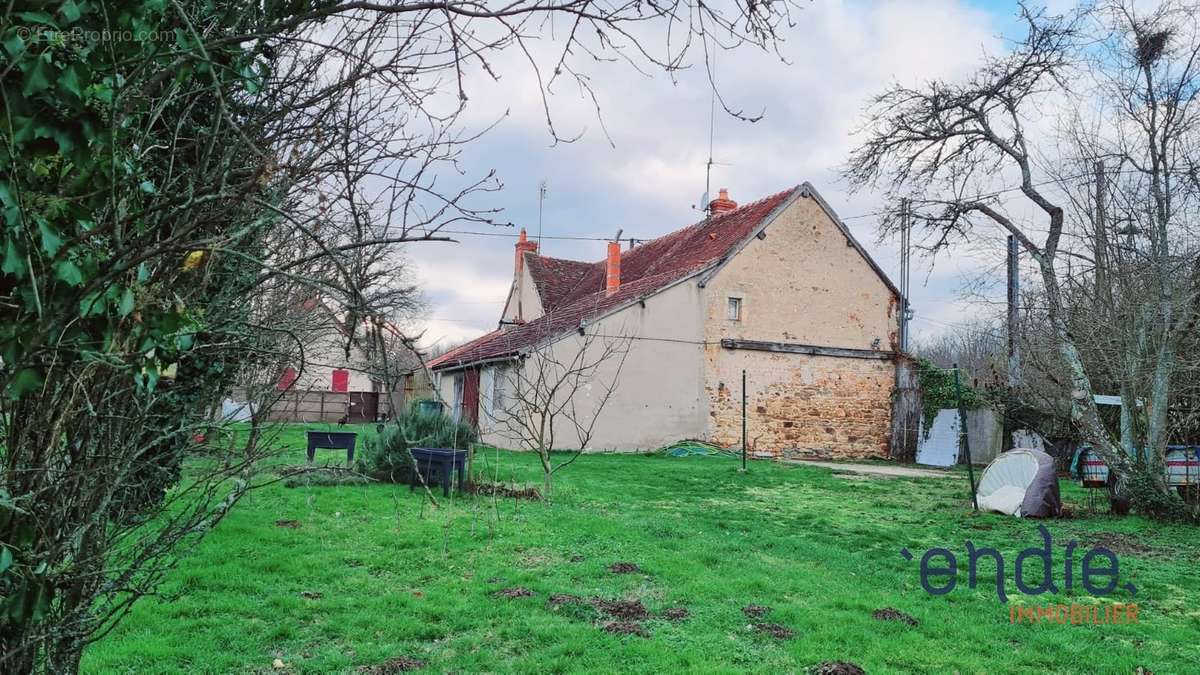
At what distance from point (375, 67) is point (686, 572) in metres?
5.13

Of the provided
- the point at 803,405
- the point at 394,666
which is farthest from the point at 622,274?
the point at 394,666

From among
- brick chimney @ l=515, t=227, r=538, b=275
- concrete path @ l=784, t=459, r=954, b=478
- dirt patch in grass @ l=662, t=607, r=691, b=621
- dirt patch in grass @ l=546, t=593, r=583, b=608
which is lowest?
dirt patch in grass @ l=662, t=607, r=691, b=621

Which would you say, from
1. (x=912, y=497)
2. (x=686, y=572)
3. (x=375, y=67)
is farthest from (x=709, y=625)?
(x=912, y=497)

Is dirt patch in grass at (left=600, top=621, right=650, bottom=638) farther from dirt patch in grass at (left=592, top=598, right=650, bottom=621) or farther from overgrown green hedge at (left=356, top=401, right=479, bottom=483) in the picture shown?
overgrown green hedge at (left=356, top=401, right=479, bottom=483)

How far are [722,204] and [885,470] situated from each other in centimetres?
1129

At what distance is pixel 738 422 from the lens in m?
21.2

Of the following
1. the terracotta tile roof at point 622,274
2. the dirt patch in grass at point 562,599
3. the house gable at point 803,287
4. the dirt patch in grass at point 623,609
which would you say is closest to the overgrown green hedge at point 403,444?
the terracotta tile roof at point 622,274

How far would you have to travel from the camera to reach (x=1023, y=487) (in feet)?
34.3

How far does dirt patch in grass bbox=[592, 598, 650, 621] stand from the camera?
5207mm

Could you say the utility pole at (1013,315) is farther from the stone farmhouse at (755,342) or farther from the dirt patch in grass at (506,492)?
the dirt patch in grass at (506,492)

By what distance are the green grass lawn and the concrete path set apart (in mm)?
6731

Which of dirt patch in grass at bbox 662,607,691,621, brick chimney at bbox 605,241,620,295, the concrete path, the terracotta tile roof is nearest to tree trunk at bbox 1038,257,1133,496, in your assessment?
the concrete path

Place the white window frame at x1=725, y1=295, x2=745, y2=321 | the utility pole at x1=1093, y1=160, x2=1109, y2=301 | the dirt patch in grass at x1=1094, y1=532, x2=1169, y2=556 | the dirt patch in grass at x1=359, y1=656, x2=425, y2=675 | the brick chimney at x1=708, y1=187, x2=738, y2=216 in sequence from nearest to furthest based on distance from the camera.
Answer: the dirt patch in grass at x1=359, y1=656, x2=425, y2=675 < the dirt patch in grass at x1=1094, y1=532, x2=1169, y2=556 < the utility pole at x1=1093, y1=160, x2=1109, y2=301 < the white window frame at x1=725, y1=295, x2=745, y2=321 < the brick chimney at x1=708, y1=187, x2=738, y2=216

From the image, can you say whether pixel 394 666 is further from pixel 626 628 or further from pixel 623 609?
pixel 623 609
